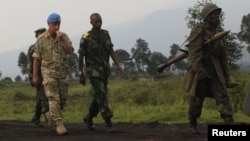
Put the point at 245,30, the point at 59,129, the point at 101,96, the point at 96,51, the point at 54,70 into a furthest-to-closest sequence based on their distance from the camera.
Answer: the point at 245,30 < the point at 96,51 < the point at 101,96 < the point at 54,70 < the point at 59,129

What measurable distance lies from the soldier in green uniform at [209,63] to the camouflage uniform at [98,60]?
1.56 m

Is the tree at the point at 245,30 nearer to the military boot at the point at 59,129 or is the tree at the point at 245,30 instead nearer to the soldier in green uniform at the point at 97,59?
the soldier in green uniform at the point at 97,59

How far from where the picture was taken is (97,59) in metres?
8.75

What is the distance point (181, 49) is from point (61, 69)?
2.05 m

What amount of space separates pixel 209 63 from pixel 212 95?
52 centimetres

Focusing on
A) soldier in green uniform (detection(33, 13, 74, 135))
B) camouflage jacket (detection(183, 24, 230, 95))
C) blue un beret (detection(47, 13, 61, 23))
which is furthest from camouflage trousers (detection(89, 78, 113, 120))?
camouflage jacket (detection(183, 24, 230, 95))

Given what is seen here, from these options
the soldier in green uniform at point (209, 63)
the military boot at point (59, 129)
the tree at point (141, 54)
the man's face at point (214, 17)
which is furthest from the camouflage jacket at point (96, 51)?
the tree at point (141, 54)

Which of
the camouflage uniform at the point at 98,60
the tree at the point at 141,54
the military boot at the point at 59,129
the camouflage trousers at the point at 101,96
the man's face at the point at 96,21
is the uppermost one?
the tree at the point at 141,54

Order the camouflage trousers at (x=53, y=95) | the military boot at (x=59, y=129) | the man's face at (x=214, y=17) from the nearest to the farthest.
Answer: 1. the man's face at (x=214, y=17)
2. the military boot at (x=59, y=129)
3. the camouflage trousers at (x=53, y=95)

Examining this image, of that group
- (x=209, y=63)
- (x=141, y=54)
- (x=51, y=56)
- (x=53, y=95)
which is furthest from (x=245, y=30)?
(x=53, y=95)

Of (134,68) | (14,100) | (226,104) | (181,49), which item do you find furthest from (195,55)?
(134,68)

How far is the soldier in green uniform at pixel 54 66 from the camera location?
27.3 ft

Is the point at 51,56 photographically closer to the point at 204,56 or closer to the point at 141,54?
the point at 204,56

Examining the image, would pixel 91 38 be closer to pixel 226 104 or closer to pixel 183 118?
pixel 226 104
